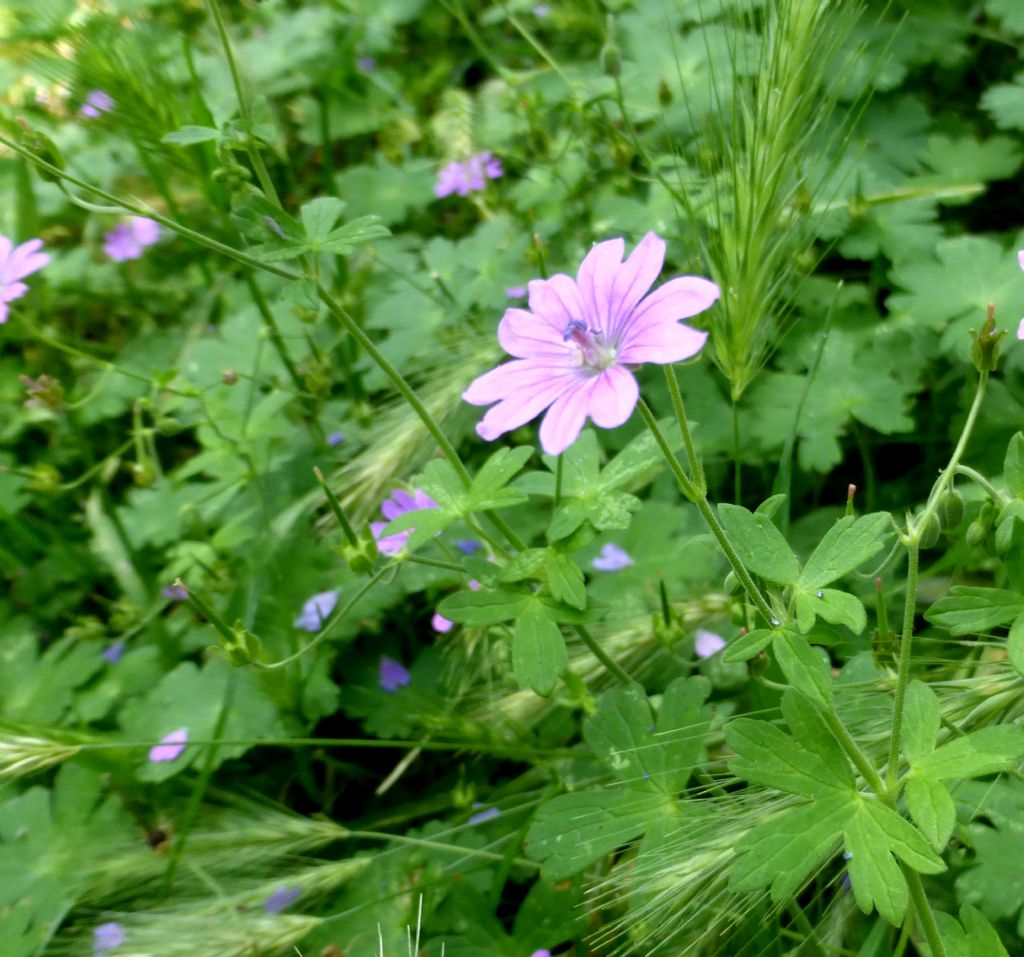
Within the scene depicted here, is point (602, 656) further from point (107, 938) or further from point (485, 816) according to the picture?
point (107, 938)

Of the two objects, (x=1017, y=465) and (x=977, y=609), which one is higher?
(x=1017, y=465)

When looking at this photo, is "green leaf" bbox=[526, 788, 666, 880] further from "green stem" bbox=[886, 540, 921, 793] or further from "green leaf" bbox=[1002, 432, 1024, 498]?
"green leaf" bbox=[1002, 432, 1024, 498]

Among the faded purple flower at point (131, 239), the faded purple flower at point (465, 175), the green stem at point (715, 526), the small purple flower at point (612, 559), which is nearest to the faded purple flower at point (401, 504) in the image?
the small purple flower at point (612, 559)

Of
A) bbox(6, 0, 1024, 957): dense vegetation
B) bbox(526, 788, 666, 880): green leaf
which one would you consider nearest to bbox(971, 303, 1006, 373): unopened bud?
bbox(6, 0, 1024, 957): dense vegetation

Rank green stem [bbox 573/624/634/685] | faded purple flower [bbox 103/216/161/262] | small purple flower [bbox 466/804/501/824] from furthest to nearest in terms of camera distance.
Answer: faded purple flower [bbox 103/216/161/262] → small purple flower [bbox 466/804/501/824] → green stem [bbox 573/624/634/685]

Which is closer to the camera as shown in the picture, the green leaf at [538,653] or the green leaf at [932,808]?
the green leaf at [932,808]

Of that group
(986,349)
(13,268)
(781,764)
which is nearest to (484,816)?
(781,764)

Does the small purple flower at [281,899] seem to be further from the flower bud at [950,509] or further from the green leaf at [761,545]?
the flower bud at [950,509]
